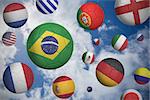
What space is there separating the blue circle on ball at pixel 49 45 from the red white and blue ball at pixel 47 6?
141 mm

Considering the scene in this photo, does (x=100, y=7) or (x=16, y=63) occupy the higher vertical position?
(x=100, y=7)

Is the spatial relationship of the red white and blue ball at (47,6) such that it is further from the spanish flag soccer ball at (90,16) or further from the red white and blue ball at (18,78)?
the red white and blue ball at (18,78)

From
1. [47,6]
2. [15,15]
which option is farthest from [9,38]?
[47,6]

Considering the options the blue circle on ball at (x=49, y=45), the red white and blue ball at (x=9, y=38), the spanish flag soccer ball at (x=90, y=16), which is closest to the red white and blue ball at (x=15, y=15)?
the red white and blue ball at (x=9, y=38)

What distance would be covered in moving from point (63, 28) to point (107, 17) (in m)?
0.24

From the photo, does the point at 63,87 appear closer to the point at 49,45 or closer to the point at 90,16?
the point at 49,45

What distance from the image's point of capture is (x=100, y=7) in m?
1.77

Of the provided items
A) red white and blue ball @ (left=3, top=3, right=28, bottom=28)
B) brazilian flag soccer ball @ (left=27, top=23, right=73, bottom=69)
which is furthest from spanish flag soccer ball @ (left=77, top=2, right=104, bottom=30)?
red white and blue ball @ (left=3, top=3, right=28, bottom=28)

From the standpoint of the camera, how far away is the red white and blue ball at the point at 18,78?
1706mm

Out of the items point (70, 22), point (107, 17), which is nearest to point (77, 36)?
point (70, 22)

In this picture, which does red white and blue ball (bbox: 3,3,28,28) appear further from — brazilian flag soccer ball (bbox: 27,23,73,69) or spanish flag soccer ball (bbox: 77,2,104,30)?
spanish flag soccer ball (bbox: 77,2,104,30)

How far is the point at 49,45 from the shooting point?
172 cm

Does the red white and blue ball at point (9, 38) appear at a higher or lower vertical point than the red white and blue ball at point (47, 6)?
lower

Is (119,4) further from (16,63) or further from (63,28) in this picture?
(16,63)
